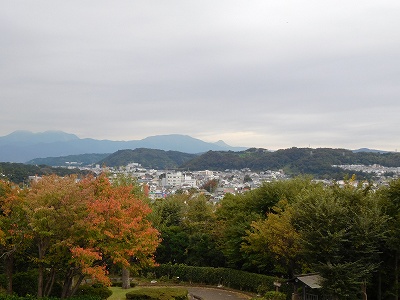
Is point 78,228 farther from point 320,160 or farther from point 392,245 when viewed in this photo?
point 320,160

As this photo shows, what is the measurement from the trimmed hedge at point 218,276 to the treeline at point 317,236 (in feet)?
2.52

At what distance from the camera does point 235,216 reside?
27688mm

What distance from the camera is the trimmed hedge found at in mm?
24281

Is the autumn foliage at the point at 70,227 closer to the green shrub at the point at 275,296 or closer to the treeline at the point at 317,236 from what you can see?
the green shrub at the point at 275,296

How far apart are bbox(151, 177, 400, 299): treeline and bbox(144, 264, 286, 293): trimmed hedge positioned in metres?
0.77

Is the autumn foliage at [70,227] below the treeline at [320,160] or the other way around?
below

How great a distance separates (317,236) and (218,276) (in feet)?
41.2

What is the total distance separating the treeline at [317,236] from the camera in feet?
56.2

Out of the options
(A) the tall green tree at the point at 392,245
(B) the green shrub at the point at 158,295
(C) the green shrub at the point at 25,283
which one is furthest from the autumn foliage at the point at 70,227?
(A) the tall green tree at the point at 392,245

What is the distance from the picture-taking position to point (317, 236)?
57.2ft

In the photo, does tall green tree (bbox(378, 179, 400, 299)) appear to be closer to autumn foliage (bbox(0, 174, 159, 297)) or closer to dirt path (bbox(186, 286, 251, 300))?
dirt path (bbox(186, 286, 251, 300))

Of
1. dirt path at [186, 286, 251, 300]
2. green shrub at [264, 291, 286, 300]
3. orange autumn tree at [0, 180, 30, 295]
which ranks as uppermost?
orange autumn tree at [0, 180, 30, 295]

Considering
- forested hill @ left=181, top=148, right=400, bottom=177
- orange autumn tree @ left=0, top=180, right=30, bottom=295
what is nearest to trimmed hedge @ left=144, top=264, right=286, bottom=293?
orange autumn tree @ left=0, top=180, right=30, bottom=295

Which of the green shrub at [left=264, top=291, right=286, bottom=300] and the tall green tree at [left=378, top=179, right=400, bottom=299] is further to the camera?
the green shrub at [left=264, top=291, right=286, bottom=300]
